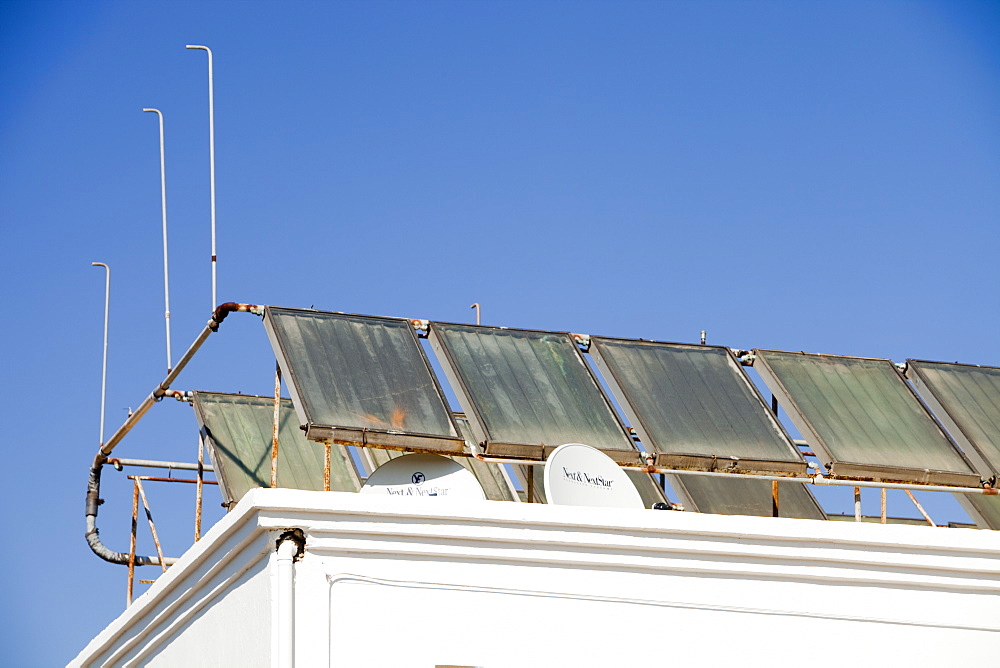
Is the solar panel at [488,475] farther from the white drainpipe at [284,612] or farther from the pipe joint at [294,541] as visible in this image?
the white drainpipe at [284,612]

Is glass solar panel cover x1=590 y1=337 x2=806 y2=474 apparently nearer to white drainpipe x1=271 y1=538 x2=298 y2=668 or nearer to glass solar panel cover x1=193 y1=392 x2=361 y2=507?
white drainpipe x1=271 y1=538 x2=298 y2=668

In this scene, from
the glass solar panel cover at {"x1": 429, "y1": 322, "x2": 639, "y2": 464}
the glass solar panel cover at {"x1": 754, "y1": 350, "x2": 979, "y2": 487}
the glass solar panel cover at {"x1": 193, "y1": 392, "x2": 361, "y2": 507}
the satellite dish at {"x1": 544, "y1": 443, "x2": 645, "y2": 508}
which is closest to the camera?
the satellite dish at {"x1": 544, "y1": 443, "x2": 645, "y2": 508}

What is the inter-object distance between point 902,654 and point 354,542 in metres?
4.21

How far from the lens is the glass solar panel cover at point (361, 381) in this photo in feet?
36.5

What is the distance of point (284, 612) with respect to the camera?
8.63 m

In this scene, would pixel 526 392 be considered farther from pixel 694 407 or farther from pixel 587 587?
pixel 587 587

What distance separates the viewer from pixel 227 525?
934 cm

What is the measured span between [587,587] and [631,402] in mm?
3294

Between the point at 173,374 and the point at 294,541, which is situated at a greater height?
the point at 173,374

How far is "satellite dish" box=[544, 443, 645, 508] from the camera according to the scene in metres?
10.2

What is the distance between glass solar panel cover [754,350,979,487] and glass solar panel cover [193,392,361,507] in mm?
6564

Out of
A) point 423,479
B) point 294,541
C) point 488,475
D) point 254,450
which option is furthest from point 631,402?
point 254,450

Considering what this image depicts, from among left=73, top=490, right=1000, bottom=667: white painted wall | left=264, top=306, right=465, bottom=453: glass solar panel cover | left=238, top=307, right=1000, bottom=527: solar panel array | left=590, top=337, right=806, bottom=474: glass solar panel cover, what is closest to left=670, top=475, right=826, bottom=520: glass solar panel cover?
left=238, top=307, right=1000, bottom=527: solar panel array

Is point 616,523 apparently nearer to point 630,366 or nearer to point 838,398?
point 630,366
